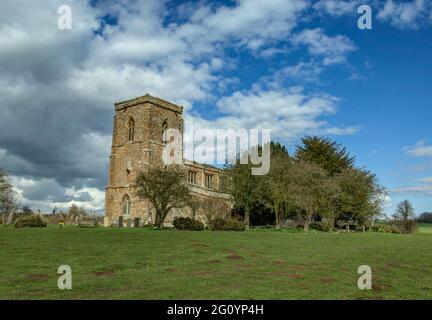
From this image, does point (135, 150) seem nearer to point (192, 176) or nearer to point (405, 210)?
point (192, 176)

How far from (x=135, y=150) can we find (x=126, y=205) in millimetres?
7534

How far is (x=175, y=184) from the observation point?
39375 millimetres

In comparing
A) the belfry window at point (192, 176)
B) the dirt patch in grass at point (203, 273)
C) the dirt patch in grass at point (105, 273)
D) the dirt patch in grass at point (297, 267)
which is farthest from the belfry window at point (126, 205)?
the dirt patch in grass at point (203, 273)

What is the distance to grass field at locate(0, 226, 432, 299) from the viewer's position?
10.9m

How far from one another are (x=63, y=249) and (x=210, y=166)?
5335 cm

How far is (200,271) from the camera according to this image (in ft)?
46.5

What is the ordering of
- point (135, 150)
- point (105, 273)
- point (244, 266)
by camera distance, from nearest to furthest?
1. point (105, 273)
2. point (244, 266)
3. point (135, 150)

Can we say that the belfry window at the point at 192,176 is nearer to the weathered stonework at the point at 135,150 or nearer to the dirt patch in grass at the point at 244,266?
the weathered stonework at the point at 135,150

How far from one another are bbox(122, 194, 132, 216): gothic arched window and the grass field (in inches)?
1350

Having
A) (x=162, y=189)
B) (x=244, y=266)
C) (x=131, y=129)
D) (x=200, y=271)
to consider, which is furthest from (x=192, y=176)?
(x=200, y=271)

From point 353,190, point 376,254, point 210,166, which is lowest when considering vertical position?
point 376,254

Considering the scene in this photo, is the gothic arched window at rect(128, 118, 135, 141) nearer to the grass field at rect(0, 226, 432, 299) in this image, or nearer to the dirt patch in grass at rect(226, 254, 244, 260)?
the grass field at rect(0, 226, 432, 299)
